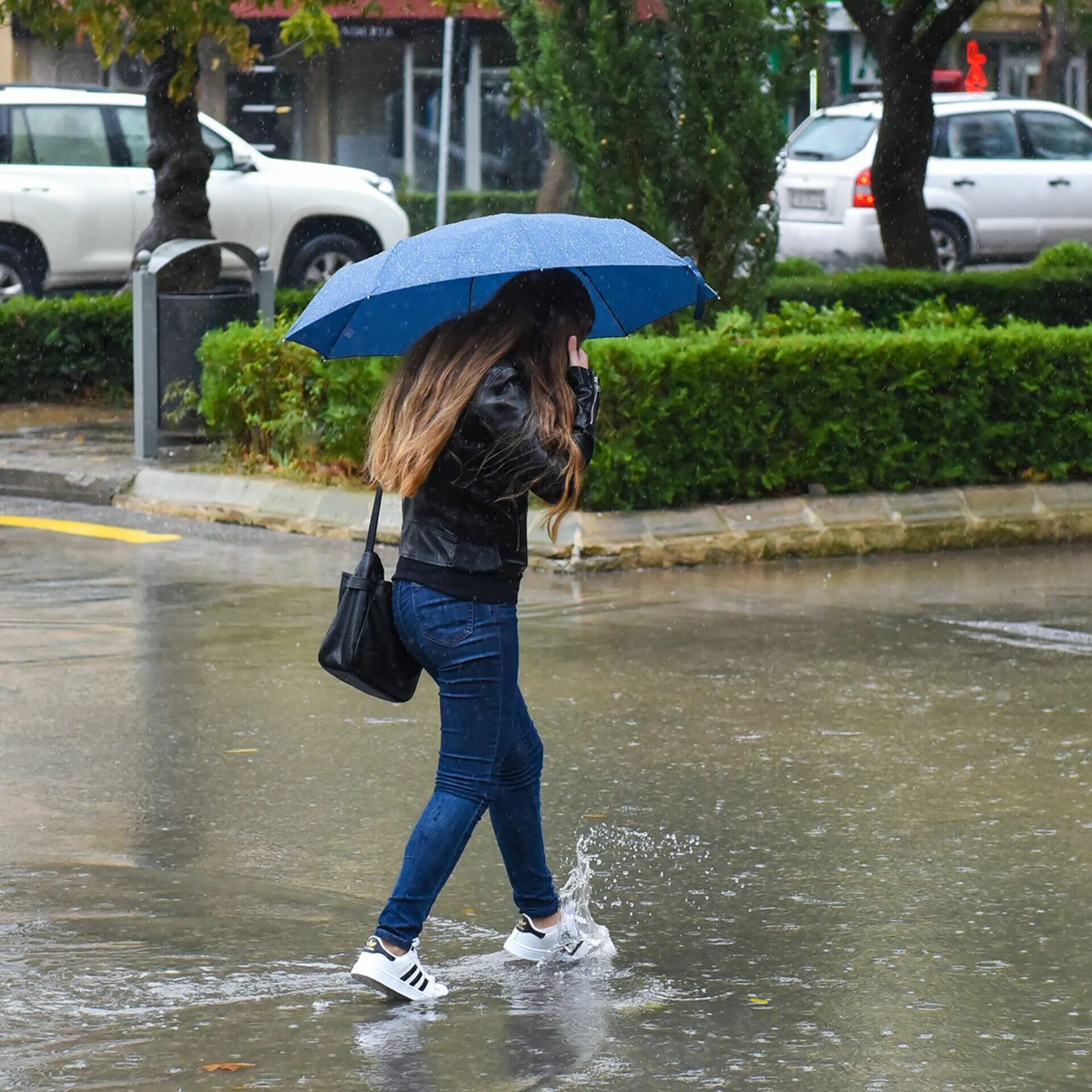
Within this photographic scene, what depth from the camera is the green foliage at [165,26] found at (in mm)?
13797

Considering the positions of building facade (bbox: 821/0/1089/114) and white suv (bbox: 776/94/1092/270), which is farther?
building facade (bbox: 821/0/1089/114)

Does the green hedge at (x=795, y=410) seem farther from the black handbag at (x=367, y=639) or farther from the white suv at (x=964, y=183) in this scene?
the white suv at (x=964, y=183)

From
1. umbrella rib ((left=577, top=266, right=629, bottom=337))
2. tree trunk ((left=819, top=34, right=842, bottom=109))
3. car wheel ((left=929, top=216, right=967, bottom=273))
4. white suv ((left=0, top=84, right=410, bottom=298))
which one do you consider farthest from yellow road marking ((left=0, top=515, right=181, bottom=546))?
tree trunk ((left=819, top=34, right=842, bottom=109))

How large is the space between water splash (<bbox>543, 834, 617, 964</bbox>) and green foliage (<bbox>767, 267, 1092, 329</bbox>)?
11391mm

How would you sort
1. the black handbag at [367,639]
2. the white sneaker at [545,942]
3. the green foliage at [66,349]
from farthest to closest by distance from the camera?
the green foliage at [66,349] < the white sneaker at [545,942] < the black handbag at [367,639]

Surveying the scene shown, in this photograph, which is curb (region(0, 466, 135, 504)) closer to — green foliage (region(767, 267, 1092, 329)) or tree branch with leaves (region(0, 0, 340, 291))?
tree branch with leaves (region(0, 0, 340, 291))

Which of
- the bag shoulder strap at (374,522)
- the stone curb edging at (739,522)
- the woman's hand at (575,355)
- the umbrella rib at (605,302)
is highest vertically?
the umbrella rib at (605,302)

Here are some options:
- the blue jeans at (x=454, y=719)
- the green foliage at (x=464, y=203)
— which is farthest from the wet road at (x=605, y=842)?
the green foliage at (x=464, y=203)


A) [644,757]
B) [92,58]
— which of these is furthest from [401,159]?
[644,757]

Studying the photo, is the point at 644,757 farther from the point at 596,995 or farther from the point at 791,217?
the point at 791,217

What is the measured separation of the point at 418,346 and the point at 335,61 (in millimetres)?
33145

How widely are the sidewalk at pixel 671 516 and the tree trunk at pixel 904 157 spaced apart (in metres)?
6.38

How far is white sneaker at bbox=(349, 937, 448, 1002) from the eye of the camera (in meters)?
4.51

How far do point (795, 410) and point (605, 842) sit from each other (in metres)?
5.55
